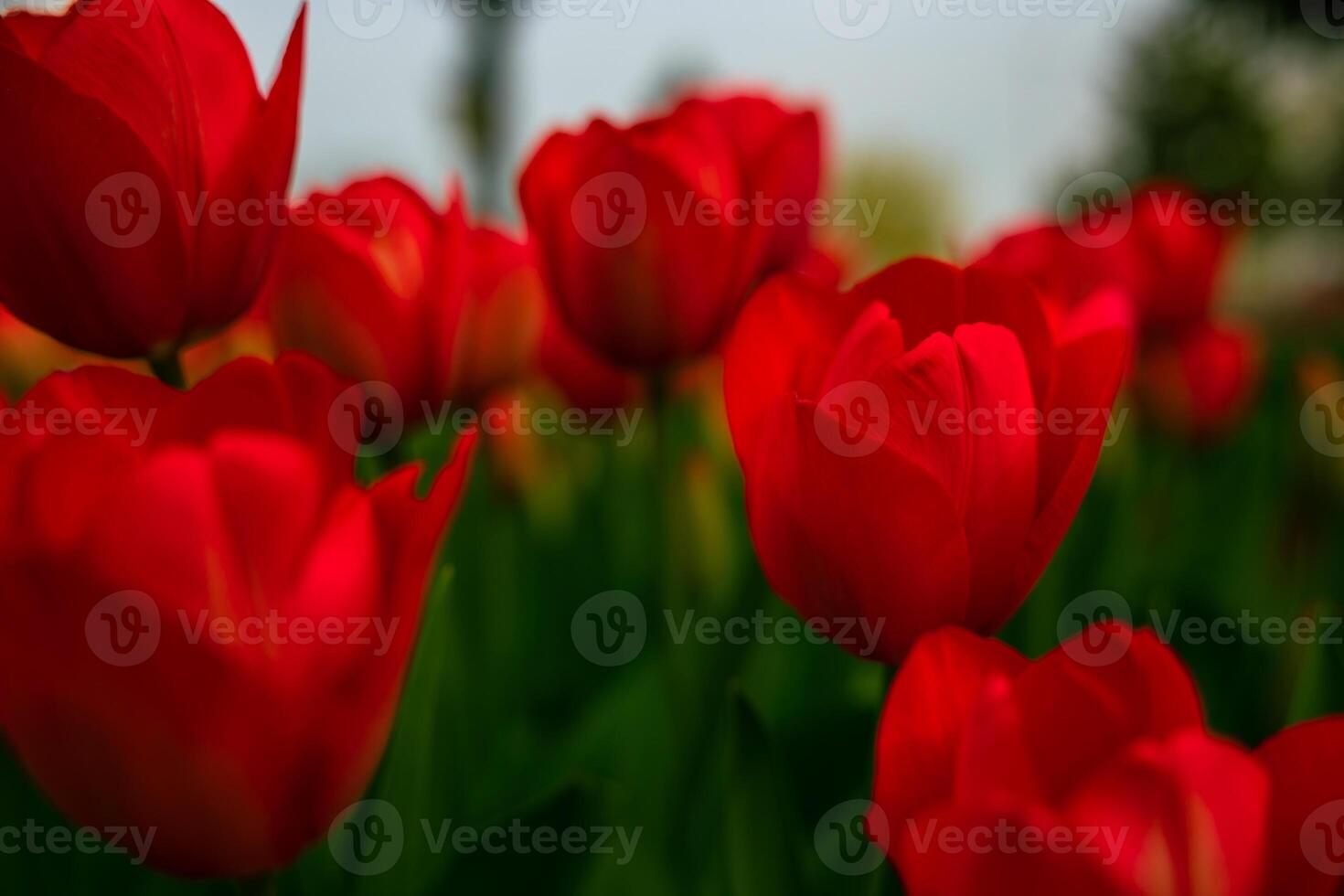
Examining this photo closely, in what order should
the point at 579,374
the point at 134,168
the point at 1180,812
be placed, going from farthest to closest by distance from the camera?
the point at 579,374
the point at 134,168
the point at 1180,812

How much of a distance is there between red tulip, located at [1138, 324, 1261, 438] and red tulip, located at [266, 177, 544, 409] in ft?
2.36

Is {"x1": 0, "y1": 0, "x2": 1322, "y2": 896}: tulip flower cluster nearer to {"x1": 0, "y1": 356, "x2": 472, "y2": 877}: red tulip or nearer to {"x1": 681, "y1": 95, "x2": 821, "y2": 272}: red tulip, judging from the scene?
{"x1": 0, "y1": 356, "x2": 472, "y2": 877}: red tulip

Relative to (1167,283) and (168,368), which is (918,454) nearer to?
(168,368)

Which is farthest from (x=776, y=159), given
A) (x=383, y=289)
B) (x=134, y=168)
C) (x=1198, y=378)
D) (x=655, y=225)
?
(x=1198, y=378)

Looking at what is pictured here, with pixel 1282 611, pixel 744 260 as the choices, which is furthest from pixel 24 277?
pixel 1282 611

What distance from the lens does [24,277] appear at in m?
0.34

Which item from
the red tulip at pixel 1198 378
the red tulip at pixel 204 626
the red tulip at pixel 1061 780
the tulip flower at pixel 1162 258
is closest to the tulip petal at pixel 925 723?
the red tulip at pixel 1061 780

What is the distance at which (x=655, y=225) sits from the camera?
0.49 m

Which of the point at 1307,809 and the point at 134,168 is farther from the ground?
the point at 134,168

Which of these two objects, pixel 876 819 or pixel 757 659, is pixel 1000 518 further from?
pixel 757 659

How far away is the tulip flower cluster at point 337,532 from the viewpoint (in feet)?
0.74

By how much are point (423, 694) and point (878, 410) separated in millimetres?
214

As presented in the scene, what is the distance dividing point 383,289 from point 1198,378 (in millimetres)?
839

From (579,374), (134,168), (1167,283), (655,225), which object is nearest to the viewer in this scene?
(134,168)
